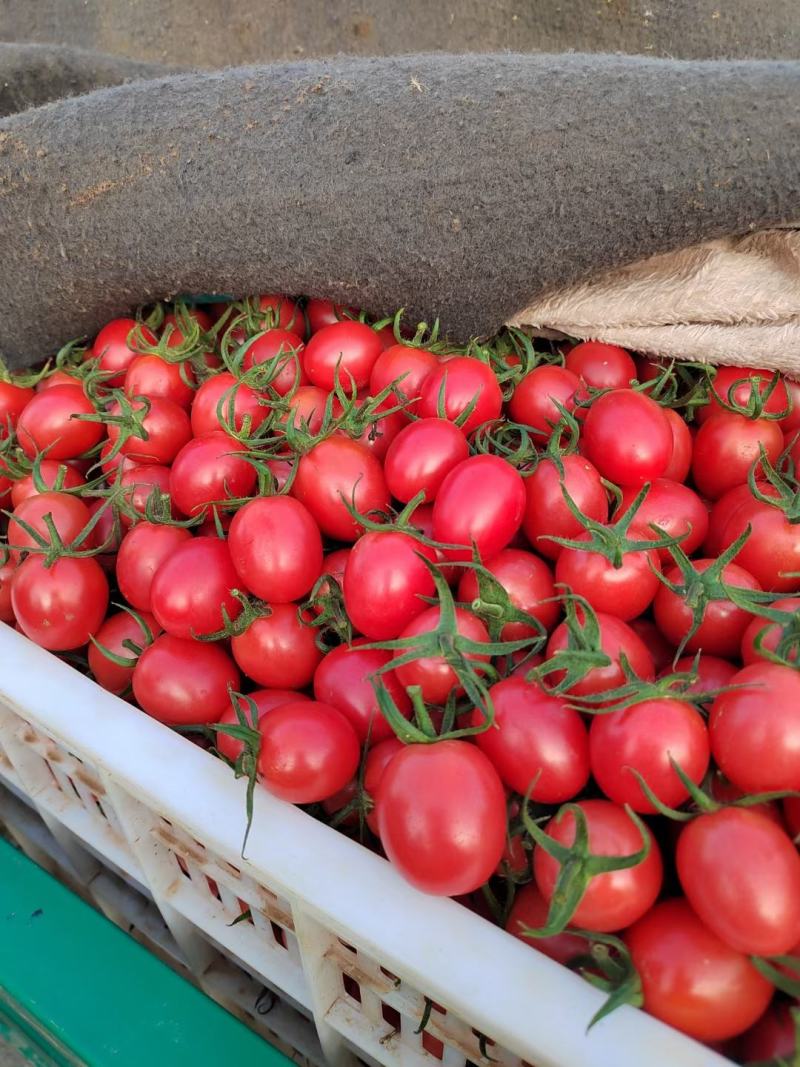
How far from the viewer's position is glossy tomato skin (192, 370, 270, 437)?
79 cm

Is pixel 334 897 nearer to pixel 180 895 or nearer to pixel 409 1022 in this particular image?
pixel 409 1022

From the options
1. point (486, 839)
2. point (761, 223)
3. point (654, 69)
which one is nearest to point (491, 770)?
point (486, 839)

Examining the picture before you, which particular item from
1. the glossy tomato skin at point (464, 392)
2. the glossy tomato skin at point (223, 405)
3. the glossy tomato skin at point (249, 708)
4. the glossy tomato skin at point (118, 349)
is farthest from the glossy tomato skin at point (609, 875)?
the glossy tomato skin at point (118, 349)

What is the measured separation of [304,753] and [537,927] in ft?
0.65

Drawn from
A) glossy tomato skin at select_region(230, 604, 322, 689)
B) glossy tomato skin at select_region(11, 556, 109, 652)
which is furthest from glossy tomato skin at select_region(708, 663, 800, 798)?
glossy tomato skin at select_region(11, 556, 109, 652)

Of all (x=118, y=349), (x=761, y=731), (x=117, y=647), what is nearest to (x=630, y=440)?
(x=761, y=731)

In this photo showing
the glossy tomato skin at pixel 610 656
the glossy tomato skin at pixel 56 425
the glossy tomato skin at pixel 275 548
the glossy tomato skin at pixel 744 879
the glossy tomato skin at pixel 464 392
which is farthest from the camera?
the glossy tomato skin at pixel 56 425

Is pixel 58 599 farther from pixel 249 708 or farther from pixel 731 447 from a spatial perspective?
pixel 731 447

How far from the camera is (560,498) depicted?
2.17 feet

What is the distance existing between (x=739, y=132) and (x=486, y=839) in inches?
26.2

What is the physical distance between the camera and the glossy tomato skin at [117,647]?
76 cm

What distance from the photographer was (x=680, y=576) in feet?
2.11

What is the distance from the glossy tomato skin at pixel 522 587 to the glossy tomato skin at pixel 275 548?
13cm

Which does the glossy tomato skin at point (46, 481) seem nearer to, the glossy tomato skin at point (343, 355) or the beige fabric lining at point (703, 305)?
the glossy tomato skin at point (343, 355)
